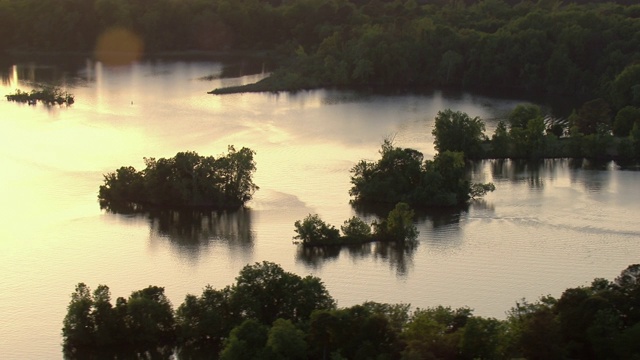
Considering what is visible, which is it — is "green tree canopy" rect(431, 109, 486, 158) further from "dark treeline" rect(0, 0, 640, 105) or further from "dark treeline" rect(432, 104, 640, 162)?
"dark treeline" rect(0, 0, 640, 105)

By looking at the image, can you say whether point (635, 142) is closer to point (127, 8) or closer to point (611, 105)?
point (611, 105)

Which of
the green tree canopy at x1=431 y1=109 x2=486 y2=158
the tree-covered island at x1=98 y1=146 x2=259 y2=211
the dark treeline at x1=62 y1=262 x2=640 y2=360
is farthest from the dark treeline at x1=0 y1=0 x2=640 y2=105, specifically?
the dark treeline at x1=62 y1=262 x2=640 y2=360

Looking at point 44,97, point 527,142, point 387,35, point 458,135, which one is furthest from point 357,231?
point 387,35

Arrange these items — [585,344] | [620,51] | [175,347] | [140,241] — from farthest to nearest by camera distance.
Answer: [620,51] < [140,241] < [175,347] < [585,344]

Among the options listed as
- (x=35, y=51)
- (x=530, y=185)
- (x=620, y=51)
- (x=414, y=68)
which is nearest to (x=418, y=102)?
(x=414, y=68)

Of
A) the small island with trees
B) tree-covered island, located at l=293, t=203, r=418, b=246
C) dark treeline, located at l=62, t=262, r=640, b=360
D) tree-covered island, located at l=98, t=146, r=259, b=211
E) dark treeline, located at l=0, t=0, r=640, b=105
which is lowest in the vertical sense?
dark treeline, located at l=62, t=262, r=640, b=360
